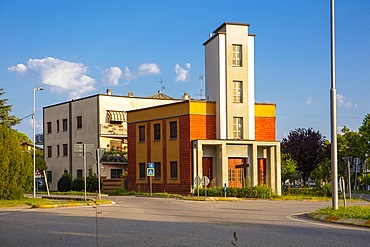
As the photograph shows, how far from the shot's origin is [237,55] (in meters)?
44.8

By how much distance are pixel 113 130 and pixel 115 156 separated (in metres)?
3.91

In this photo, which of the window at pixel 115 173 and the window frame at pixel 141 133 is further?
the window at pixel 115 173

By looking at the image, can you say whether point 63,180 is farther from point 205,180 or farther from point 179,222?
point 179,222

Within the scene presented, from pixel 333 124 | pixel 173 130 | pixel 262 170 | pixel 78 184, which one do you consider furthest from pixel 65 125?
pixel 333 124

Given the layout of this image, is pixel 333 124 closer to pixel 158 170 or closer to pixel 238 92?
pixel 238 92

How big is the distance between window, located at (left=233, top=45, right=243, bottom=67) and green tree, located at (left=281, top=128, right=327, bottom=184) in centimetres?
1609

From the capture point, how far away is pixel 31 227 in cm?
1673

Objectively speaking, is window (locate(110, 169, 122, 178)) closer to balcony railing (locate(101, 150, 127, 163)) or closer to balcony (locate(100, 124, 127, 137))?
balcony railing (locate(101, 150, 127, 163))

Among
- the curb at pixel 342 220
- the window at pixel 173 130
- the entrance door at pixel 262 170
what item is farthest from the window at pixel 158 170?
the curb at pixel 342 220

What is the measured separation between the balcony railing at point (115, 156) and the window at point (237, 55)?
1962cm

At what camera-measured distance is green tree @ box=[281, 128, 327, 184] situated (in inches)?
2279

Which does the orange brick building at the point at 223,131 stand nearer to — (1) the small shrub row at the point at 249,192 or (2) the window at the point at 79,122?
(1) the small shrub row at the point at 249,192

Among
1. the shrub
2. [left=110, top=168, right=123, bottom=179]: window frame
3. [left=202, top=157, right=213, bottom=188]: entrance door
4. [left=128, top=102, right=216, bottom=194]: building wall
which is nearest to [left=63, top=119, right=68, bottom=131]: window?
the shrub

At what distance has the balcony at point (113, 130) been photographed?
Result: 201 feet
